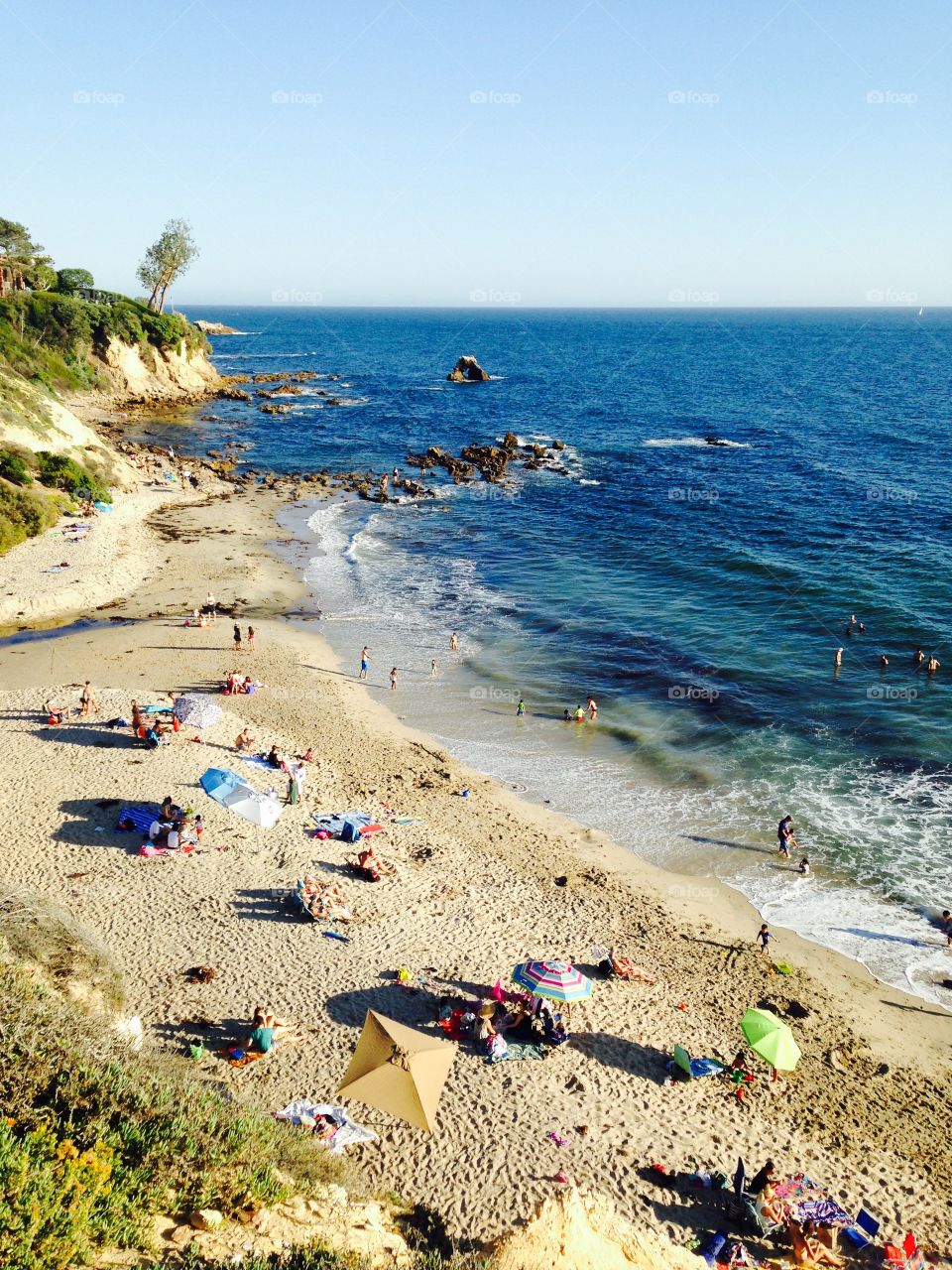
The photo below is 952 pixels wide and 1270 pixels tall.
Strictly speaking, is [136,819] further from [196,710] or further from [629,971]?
[629,971]

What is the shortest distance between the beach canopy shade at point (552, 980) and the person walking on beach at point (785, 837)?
8850 millimetres

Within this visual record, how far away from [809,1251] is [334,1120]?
7712mm

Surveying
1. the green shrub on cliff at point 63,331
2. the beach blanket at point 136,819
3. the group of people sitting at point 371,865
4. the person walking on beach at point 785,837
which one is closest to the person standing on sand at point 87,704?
the beach blanket at point 136,819

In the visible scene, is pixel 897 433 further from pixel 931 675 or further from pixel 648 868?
pixel 648 868

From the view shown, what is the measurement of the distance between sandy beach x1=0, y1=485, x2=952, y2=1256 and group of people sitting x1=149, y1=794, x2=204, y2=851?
40 cm

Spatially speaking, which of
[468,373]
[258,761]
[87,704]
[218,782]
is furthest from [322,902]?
[468,373]

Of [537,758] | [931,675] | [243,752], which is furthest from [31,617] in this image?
[931,675]

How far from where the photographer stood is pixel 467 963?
59.2ft

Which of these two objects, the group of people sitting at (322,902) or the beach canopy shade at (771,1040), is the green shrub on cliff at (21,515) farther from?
the beach canopy shade at (771,1040)

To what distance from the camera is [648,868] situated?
22.9 m

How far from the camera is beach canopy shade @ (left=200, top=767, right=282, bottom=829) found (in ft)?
71.4

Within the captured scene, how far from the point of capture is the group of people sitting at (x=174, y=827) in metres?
20.4

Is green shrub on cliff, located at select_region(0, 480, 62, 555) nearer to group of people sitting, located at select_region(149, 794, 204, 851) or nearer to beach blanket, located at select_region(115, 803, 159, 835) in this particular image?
beach blanket, located at select_region(115, 803, 159, 835)

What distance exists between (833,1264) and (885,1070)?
497 cm
